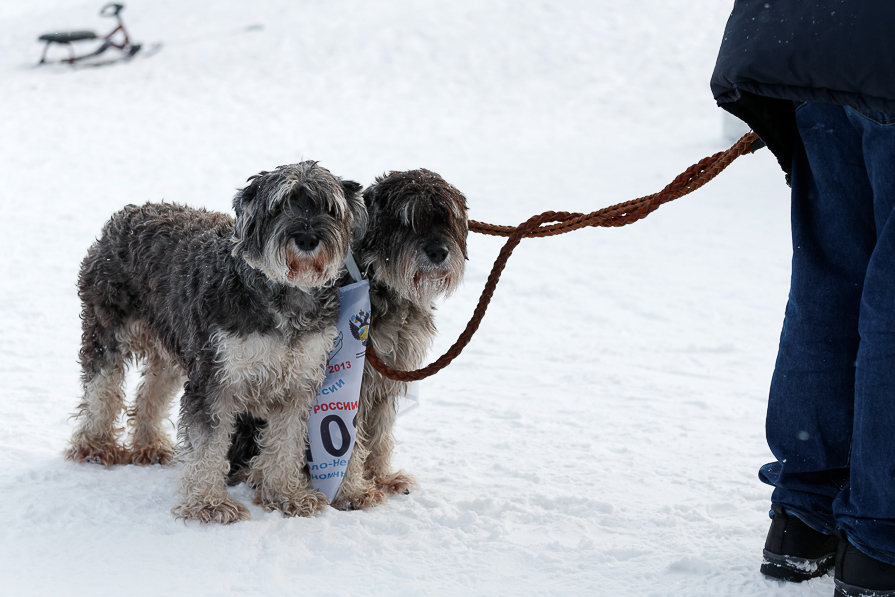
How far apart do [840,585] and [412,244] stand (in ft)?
7.80

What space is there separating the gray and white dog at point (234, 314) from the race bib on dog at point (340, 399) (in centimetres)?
8

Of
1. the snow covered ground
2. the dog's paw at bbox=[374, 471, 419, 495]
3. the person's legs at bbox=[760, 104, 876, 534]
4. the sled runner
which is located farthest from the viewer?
the sled runner

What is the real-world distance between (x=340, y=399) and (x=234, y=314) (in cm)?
73

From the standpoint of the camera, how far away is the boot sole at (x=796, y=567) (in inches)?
128

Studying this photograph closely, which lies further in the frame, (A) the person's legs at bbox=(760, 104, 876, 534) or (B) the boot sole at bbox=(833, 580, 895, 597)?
(A) the person's legs at bbox=(760, 104, 876, 534)

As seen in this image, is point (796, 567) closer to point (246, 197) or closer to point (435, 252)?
point (435, 252)

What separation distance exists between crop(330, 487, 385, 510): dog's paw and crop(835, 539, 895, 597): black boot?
2.32 m

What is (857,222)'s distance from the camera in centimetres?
309

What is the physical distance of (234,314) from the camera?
13.3 ft

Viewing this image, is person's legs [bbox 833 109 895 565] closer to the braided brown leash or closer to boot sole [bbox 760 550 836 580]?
boot sole [bbox 760 550 836 580]

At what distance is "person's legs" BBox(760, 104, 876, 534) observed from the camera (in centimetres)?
308

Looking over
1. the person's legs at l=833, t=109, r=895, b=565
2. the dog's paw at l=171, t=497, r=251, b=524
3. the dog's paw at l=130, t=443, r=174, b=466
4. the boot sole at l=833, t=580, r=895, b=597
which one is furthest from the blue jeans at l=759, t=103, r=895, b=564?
the dog's paw at l=130, t=443, r=174, b=466

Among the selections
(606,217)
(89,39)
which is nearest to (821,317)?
(606,217)

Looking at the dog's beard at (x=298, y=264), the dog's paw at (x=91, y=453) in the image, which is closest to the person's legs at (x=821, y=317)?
the dog's beard at (x=298, y=264)
